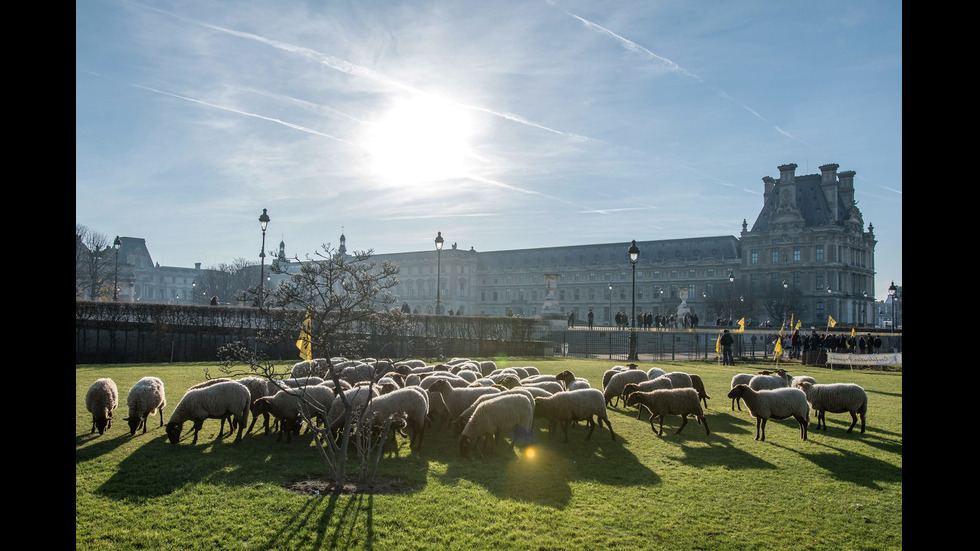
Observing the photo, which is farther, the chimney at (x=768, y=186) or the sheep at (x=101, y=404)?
the chimney at (x=768, y=186)

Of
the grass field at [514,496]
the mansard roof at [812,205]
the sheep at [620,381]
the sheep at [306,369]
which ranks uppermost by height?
the mansard roof at [812,205]

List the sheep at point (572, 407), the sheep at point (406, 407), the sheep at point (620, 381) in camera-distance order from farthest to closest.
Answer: the sheep at point (620, 381) → the sheep at point (572, 407) → the sheep at point (406, 407)

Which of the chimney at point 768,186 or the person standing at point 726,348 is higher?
the chimney at point 768,186

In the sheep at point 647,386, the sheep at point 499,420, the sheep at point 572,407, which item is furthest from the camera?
the sheep at point 647,386

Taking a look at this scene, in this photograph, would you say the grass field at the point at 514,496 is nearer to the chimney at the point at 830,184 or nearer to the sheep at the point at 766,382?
the sheep at the point at 766,382

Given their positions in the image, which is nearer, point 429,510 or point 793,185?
point 429,510

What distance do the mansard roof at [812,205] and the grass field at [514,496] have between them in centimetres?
9282

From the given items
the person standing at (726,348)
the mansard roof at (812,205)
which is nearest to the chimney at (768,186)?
the mansard roof at (812,205)

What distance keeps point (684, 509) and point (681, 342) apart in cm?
4571

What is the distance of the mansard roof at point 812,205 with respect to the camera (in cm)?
9269

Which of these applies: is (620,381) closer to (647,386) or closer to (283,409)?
(647,386)
